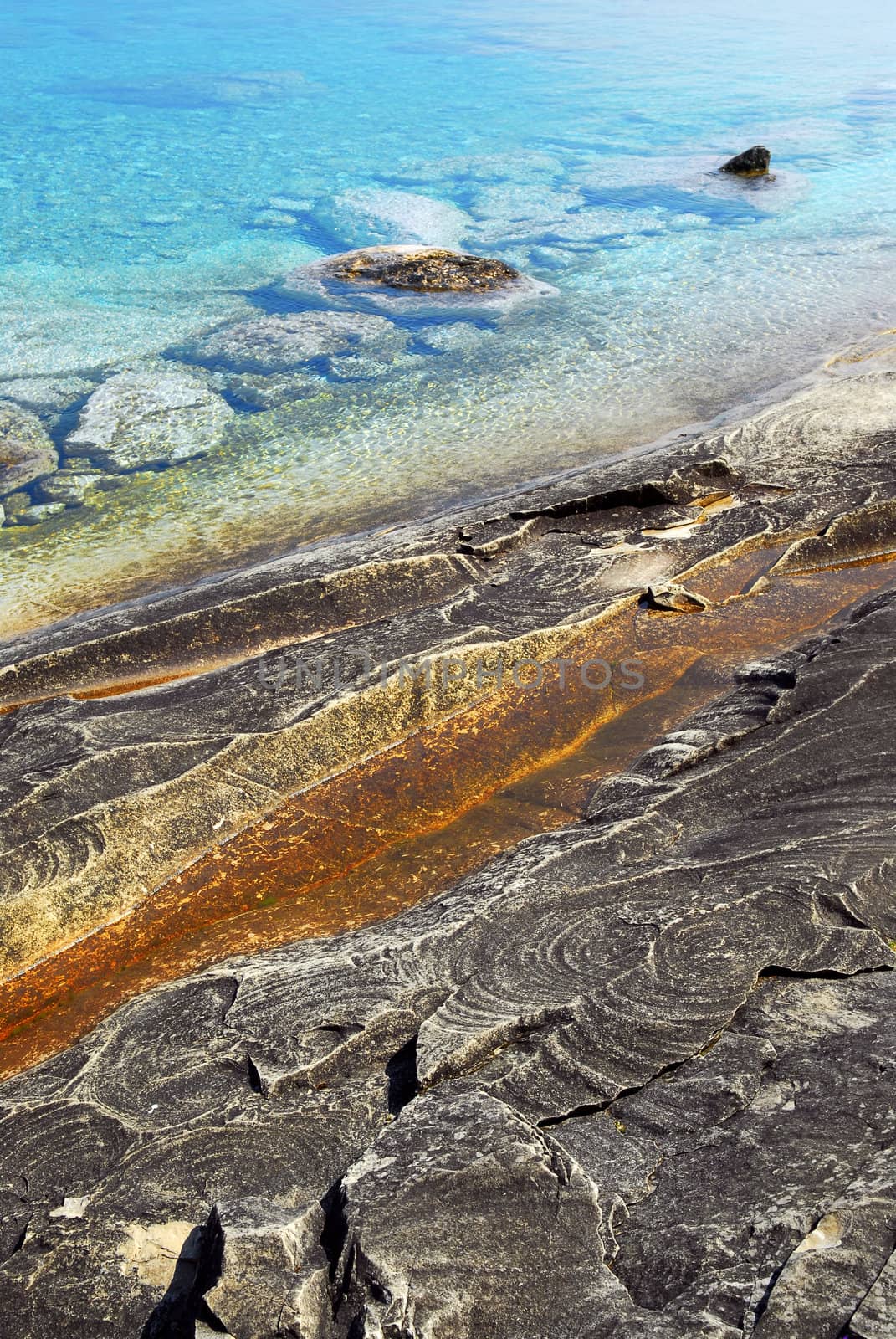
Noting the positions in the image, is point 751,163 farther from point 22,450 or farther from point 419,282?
point 22,450

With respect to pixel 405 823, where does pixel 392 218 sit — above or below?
above

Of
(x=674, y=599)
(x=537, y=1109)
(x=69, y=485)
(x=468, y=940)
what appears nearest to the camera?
(x=537, y=1109)

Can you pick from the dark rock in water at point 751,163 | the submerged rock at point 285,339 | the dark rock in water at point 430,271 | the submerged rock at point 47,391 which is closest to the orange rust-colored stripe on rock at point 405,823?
the submerged rock at point 285,339

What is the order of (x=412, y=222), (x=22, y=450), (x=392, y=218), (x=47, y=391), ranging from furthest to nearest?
(x=392, y=218) → (x=412, y=222) → (x=47, y=391) → (x=22, y=450)

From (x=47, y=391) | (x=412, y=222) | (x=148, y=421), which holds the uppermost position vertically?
(x=412, y=222)

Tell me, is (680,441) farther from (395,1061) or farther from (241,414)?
(395,1061)

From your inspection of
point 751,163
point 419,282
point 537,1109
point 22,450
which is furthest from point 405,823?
point 751,163

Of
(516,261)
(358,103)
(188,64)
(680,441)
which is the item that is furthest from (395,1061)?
(188,64)
